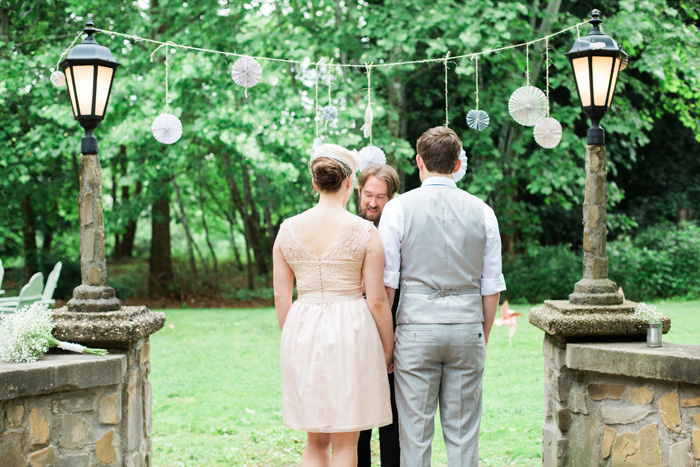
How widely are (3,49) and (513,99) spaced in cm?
791

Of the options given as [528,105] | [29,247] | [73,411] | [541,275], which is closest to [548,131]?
[528,105]

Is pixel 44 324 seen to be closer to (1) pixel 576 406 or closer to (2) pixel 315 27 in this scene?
(1) pixel 576 406

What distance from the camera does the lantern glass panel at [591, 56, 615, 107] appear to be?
138 inches

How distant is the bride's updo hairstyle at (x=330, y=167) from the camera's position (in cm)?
286

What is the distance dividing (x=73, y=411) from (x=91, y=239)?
0.82 m

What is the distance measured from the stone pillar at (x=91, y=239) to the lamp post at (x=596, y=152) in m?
2.36

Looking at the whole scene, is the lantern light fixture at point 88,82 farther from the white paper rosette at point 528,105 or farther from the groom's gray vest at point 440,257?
the white paper rosette at point 528,105

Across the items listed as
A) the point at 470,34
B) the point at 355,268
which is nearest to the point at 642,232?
the point at 470,34

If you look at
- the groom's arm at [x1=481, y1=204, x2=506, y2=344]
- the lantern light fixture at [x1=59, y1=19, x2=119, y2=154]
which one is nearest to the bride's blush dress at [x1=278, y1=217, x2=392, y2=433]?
the groom's arm at [x1=481, y1=204, x2=506, y2=344]

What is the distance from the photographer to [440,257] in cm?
284

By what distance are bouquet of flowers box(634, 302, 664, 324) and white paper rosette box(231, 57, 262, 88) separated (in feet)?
8.49

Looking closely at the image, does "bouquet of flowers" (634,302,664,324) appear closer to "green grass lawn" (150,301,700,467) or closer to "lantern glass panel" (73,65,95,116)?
"green grass lawn" (150,301,700,467)

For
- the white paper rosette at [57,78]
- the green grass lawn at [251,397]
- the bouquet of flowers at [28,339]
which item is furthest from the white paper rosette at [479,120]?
the bouquet of flowers at [28,339]

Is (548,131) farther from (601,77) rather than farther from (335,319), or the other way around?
(335,319)
